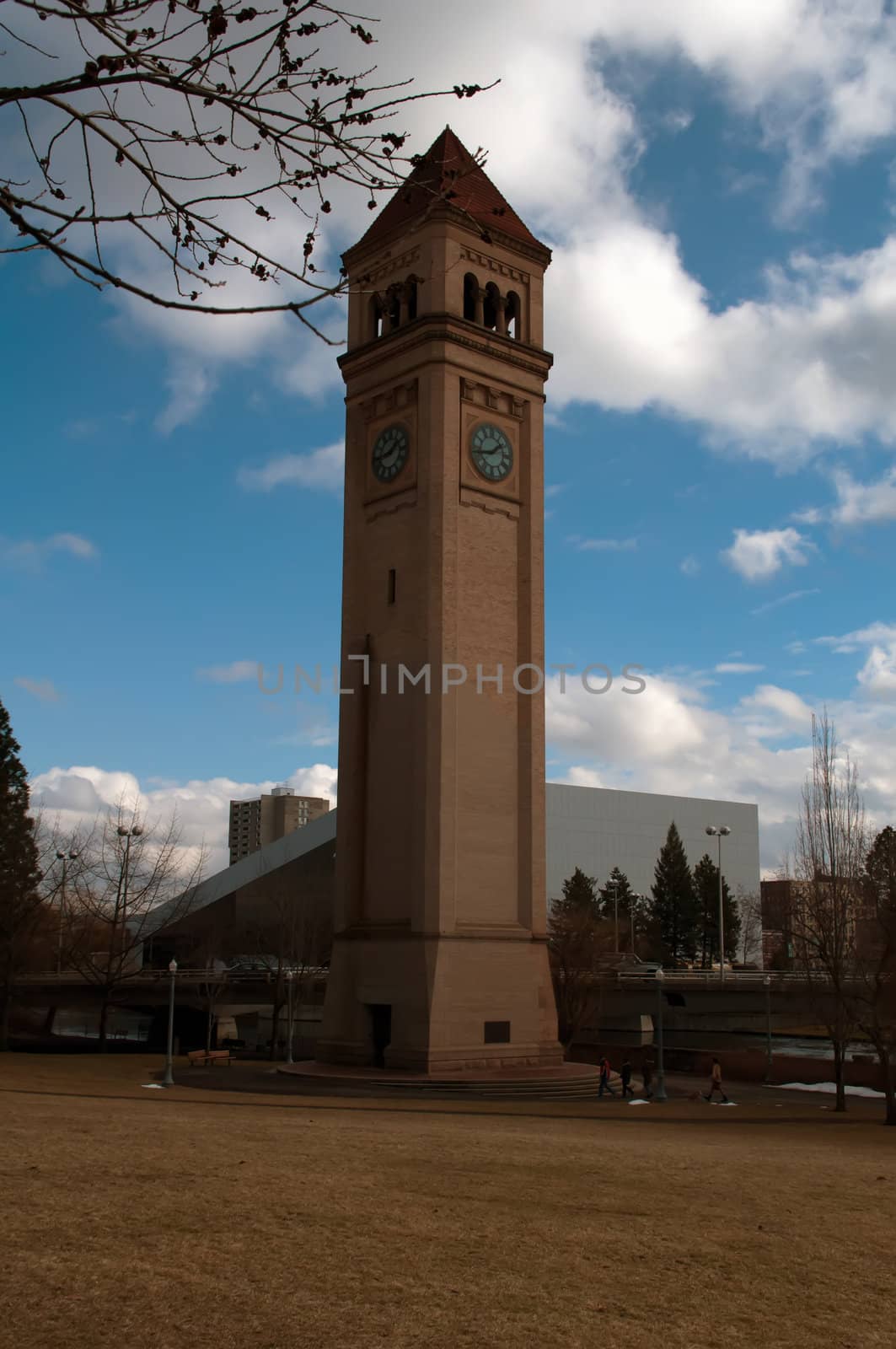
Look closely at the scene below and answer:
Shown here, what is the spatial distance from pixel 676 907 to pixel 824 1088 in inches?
2700

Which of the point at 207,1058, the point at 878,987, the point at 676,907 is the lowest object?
the point at 207,1058

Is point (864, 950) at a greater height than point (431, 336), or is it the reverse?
point (431, 336)

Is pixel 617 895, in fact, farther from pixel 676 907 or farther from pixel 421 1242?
pixel 421 1242

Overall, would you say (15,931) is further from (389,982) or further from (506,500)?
(506,500)

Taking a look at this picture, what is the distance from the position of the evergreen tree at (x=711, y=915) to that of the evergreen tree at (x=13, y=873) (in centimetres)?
6931

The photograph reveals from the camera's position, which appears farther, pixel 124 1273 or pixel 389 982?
pixel 389 982

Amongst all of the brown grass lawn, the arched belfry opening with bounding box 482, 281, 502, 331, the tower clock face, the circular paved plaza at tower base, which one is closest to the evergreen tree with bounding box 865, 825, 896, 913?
the circular paved plaza at tower base

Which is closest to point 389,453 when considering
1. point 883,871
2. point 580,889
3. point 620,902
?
point 883,871

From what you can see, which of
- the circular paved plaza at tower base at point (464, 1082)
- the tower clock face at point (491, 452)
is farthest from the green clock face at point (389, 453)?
the circular paved plaza at tower base at point (464, 1082)

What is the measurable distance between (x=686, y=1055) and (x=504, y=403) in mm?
30927

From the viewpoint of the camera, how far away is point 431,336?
40531 millimetres

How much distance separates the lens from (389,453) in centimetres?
4222

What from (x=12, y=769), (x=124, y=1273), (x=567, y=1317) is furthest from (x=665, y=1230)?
(x=12, y=769)

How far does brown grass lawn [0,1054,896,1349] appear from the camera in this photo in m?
7.75
